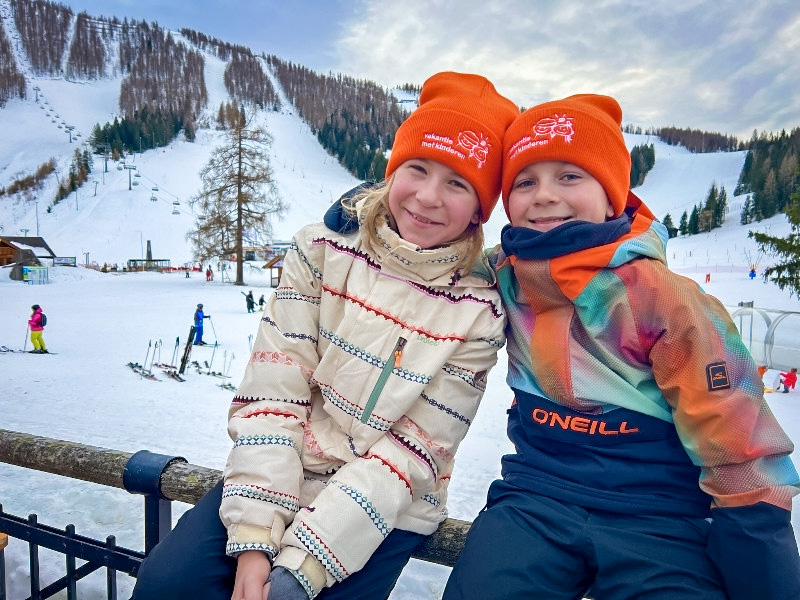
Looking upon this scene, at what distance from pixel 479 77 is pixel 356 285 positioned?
3.01 ft

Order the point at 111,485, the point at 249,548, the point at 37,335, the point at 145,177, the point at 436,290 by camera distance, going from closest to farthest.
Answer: the point at 249,548, the point at 436,290, the point at 111,485, the point at 37,335, the point at 145,177

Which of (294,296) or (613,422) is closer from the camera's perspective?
(613,422)

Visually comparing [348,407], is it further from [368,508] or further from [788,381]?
[788,381]

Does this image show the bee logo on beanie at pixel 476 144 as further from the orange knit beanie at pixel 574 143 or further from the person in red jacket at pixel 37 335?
the person in red jacket at pixel 37 335

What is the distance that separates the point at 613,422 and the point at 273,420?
92cm

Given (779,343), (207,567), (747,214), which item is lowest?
(779,343)

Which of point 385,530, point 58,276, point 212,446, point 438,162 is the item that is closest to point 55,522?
point 212,446

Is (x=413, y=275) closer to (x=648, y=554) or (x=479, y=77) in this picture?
(x=479, y=77)

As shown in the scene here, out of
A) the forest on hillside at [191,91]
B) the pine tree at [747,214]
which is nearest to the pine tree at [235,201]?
the forest on hillside at [191,91]

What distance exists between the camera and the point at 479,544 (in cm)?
137

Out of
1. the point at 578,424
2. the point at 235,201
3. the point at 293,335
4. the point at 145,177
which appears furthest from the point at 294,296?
the point at 145,177

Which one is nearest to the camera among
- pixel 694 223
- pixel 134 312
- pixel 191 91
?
pixel 134 312

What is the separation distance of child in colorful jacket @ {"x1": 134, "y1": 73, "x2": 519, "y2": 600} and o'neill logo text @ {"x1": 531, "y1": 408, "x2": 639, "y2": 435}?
22cm

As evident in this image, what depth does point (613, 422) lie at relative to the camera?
4.68 feet
